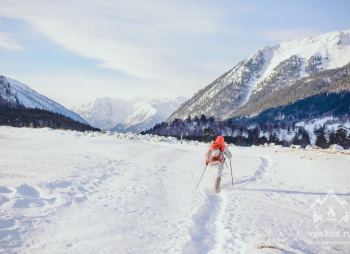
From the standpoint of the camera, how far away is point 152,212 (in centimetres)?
599

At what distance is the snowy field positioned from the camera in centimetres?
434

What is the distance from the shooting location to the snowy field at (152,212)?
4336 mm

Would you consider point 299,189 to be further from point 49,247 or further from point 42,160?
point 42,160

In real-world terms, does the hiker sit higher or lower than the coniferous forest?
lower

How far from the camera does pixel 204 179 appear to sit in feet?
35.9

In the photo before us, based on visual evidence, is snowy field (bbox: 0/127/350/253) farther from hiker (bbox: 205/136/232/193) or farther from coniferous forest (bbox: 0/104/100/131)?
coniferous forest (bbox: 0/104/100/131)

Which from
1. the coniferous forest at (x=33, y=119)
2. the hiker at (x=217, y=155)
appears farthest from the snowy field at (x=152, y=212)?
the coniferous forest at (x=33, y=119)

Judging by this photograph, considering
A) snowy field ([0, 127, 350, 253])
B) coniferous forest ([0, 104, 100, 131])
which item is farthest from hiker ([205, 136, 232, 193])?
coniferous forest ([0, 104, 100, 131])

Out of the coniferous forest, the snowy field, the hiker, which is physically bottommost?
the snowy field

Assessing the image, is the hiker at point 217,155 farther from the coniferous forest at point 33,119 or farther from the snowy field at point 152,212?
the coniferous forest at point 33,119

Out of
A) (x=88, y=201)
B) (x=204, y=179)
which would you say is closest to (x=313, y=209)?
(x=204, y=179)

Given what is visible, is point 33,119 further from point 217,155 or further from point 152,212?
point 152,212

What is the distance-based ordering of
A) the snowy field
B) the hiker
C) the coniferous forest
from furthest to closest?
the coniferous forest, the hiker, the snowy field

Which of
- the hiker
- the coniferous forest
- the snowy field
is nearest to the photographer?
the snowy field
